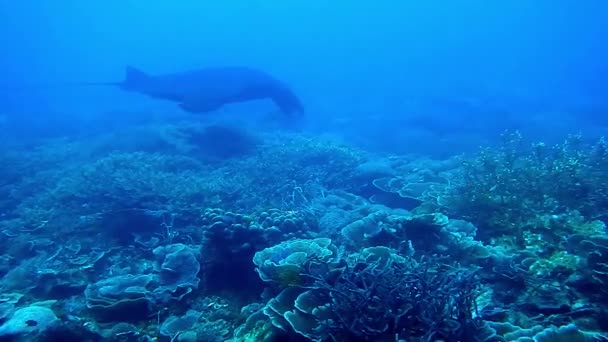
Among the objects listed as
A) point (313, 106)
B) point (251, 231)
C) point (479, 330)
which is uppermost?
point (313, 106)

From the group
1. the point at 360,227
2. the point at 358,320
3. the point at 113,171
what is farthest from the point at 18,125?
the point at 358,320

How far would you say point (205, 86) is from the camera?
51.9 feet

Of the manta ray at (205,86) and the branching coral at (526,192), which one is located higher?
the manta ray at (205,86)

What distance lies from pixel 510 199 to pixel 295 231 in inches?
158

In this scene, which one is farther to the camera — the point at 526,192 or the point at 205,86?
the point at 205,86

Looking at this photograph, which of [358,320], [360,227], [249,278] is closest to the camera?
[358,320]

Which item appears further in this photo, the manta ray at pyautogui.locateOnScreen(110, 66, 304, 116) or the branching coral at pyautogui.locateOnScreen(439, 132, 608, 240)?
the manta ray at pyautogui.locateOnScreen(110, 66, 304, 116)

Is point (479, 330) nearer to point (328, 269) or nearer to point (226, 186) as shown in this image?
point (328, 269)

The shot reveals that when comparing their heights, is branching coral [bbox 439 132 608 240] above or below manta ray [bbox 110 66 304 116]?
below

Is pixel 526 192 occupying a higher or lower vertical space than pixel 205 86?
lower

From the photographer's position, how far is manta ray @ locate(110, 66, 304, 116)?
51.6ft

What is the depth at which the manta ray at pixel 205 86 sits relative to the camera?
15727 mm

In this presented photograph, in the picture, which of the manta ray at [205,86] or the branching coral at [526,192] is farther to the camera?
the manta ray at [205,86]

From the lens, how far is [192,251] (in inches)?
255
